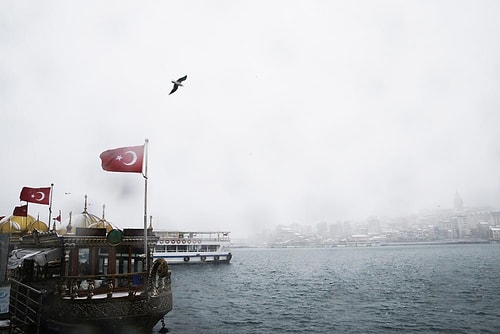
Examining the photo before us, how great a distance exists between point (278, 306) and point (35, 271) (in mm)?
20820

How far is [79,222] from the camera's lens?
2250 centimetres

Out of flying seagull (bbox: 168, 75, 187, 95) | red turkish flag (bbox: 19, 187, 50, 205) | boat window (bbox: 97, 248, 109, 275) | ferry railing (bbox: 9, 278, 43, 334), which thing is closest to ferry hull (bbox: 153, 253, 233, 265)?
red turkish flag (bbox: 19, 187, 50, 205)

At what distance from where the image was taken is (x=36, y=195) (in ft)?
94.4

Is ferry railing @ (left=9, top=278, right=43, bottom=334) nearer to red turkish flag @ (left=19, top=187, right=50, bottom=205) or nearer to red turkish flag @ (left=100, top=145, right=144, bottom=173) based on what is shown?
red turkish flag @ (left=100, top=145, right=144, bottom=173)

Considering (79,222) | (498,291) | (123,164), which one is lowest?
(498,291)

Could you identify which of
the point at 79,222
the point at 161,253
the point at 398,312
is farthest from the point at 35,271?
the point at 161,253

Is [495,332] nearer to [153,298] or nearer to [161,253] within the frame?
[153,298]

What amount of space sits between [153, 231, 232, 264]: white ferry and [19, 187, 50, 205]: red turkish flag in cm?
4330

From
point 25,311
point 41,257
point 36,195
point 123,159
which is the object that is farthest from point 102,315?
point 36,195

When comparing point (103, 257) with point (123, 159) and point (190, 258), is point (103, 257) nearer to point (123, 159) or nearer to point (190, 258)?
point (123, 159)

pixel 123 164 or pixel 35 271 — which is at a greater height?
pixel 123 164

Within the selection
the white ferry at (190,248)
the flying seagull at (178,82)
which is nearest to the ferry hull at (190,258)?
the white ferry at (190,248)

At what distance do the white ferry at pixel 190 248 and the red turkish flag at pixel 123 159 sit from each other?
56.2 meters

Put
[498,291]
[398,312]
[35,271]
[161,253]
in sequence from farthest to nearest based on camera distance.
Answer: [161,253], [498,291], [398,312], [35,271]
